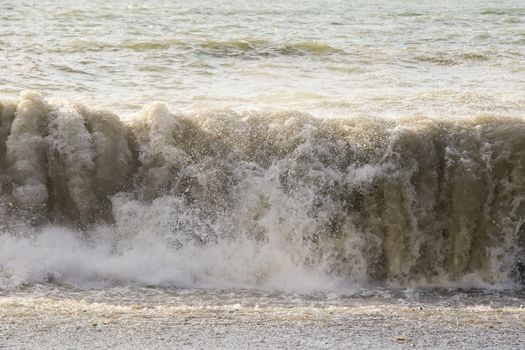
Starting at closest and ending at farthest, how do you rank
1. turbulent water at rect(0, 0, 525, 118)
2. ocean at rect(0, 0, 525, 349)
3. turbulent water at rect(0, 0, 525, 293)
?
ocean at rect(0, 0, 525, 349), turbulent water at rect(0, 0, 525, 293), turbulent water at rect(0, 0, 525, 118)

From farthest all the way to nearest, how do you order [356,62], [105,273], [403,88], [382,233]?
[356,62] < [403,88] < [382,233] < [105,273]

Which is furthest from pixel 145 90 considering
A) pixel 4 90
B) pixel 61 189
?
pixel 61 189

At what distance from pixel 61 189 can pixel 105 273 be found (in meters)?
1.08

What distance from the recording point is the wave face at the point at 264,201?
6.98 m

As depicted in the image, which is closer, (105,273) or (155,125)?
(105,273)

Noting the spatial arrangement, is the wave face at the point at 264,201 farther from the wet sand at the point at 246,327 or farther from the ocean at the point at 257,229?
the wet sand at the point at 246,327

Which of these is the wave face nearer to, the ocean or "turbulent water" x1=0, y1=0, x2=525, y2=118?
the ocean

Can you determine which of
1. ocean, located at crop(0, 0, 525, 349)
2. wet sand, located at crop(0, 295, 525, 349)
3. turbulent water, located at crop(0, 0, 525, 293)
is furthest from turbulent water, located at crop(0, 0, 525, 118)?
wet sand, located at crop(0, 295, 525, 349)

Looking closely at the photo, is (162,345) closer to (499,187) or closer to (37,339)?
(37,339)

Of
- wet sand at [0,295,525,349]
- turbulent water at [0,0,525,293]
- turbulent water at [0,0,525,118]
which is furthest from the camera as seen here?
turbulent water at [0,0,525,118]

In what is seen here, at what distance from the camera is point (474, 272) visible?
23.2 ft

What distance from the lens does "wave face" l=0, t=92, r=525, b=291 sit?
22.9 ft

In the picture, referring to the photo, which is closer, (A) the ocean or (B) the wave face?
(A) the ocean

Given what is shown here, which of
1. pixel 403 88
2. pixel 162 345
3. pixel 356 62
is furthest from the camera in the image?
pixel 356 62
